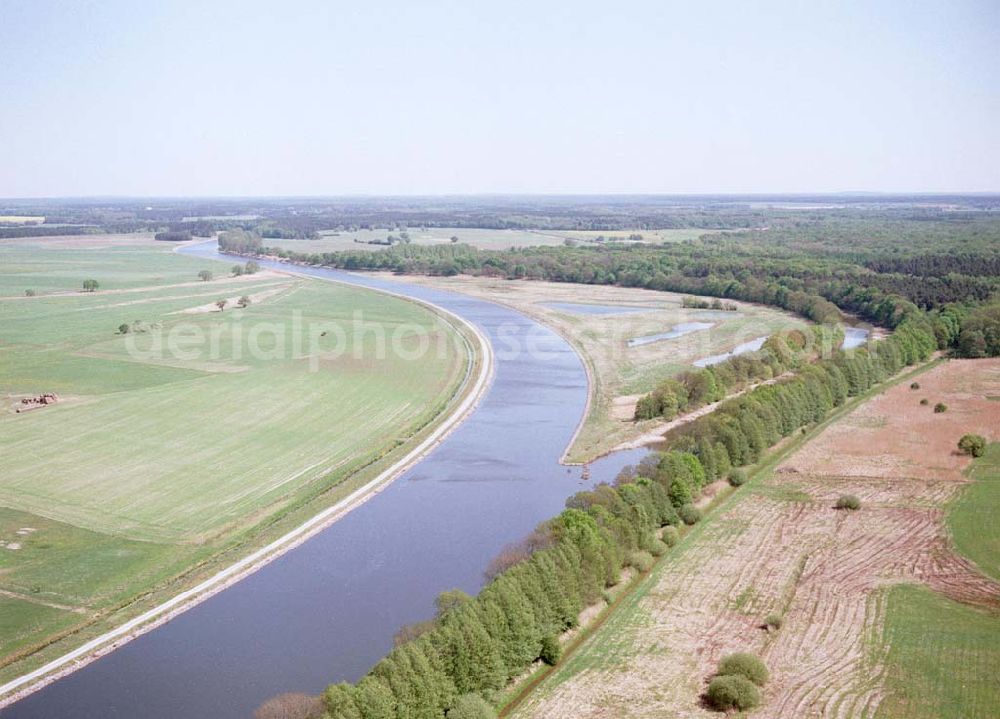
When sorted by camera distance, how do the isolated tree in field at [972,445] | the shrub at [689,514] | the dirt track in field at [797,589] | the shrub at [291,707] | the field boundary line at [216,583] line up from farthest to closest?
the isolated tree in field at [972,445]
the shrub at [689,514]
the field boundary line at [216,583]
the dirt track in field at [797,589]
the shrub at [291,707]

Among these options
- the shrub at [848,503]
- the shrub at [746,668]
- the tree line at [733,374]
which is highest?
the tree line at [733,374]

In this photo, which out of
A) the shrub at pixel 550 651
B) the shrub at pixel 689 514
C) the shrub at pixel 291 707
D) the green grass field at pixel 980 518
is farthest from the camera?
the shrub at pixel 689 514

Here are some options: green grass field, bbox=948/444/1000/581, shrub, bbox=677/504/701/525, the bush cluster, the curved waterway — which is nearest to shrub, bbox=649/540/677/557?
shrub, bbox=677/504/701/525

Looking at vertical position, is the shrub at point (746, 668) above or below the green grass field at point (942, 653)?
above

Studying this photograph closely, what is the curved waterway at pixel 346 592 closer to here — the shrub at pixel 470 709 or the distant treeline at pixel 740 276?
the shrub at pixel 470 709

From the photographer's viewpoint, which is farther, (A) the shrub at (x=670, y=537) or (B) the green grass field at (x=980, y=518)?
(A) the shrub at (x=670, y=537)

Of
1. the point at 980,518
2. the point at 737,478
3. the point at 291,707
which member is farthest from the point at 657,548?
the point at 291,707

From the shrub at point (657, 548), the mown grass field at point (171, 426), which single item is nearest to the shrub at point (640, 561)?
the shrub at point (657, 548)

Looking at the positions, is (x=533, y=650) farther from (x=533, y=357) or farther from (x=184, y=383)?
(x=533, y=357)
